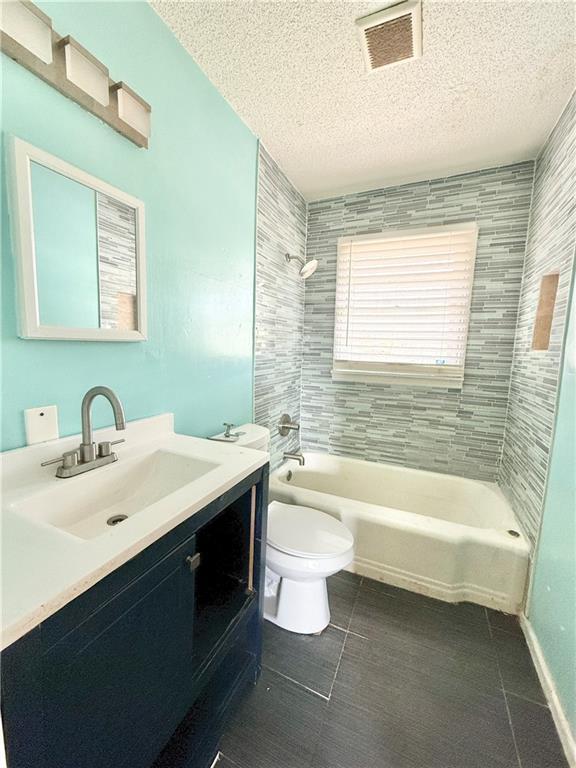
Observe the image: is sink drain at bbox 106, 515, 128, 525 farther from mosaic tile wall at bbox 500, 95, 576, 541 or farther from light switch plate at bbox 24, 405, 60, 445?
mosaic tile wall at bbox 500, 95, 576, 541

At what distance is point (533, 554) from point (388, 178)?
2.34m

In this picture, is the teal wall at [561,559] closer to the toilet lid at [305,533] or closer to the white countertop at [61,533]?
the toilet lid at [305,533]

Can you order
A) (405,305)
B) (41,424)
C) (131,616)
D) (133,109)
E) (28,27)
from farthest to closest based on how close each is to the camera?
(405,305) < (133,109) < (41,424) < (28,27) < (131,616)

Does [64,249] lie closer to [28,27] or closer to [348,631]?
[28,27]

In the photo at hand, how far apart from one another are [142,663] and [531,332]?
212 centimetres

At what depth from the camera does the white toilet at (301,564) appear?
50.8 inches

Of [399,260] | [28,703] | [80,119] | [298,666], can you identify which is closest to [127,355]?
[80,119]

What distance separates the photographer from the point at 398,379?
224 centimetres

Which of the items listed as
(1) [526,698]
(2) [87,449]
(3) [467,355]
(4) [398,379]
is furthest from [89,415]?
(3) [467,355]

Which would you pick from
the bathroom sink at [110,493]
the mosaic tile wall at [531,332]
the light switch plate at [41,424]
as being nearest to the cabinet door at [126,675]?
the bathroom sink at [110,493]

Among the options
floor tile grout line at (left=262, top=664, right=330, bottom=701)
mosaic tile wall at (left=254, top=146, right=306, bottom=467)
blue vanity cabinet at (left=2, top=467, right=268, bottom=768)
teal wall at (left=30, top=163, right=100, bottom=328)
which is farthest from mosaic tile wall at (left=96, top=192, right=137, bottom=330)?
floor tile grout line at (left=262, top=664, right=330, bottom=701)

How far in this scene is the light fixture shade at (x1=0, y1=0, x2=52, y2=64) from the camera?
0.70 metres

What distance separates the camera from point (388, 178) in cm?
207

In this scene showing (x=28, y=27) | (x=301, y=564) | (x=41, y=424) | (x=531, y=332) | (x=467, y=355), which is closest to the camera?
(x=28, y=27)
